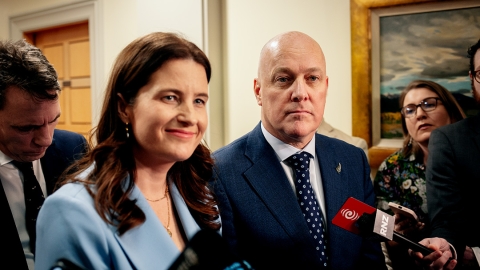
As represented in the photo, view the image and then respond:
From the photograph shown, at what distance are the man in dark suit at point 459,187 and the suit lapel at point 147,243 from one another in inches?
47.6

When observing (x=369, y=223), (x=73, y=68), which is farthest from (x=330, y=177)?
(x=73, y=68)

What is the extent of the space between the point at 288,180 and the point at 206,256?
0.86 meters

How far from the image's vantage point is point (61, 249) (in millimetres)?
894

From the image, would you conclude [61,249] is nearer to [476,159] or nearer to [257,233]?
[257,233]

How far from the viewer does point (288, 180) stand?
1.51 m

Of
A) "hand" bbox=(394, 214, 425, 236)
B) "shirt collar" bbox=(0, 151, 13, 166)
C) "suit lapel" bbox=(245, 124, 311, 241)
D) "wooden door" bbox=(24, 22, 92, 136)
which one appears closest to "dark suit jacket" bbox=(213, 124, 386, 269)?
"suit lapel" bbox=(245, 124, 311, 241)

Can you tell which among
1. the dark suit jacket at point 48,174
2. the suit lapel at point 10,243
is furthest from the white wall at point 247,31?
the suit lapel at point 10,243

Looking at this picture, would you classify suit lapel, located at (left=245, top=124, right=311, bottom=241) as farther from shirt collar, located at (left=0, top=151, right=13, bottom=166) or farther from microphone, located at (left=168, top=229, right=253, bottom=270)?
shirt collar, located at (left=0, top=151, right=13, bottom=166)

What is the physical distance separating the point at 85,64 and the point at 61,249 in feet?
11.5

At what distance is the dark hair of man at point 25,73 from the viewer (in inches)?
55.8

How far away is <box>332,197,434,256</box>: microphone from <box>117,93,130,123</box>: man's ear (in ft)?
2.20

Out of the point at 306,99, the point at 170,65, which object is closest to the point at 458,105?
the point at 306,99

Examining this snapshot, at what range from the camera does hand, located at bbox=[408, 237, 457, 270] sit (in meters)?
1.34

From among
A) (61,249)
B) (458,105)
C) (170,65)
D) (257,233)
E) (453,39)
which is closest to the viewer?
(61,249)
